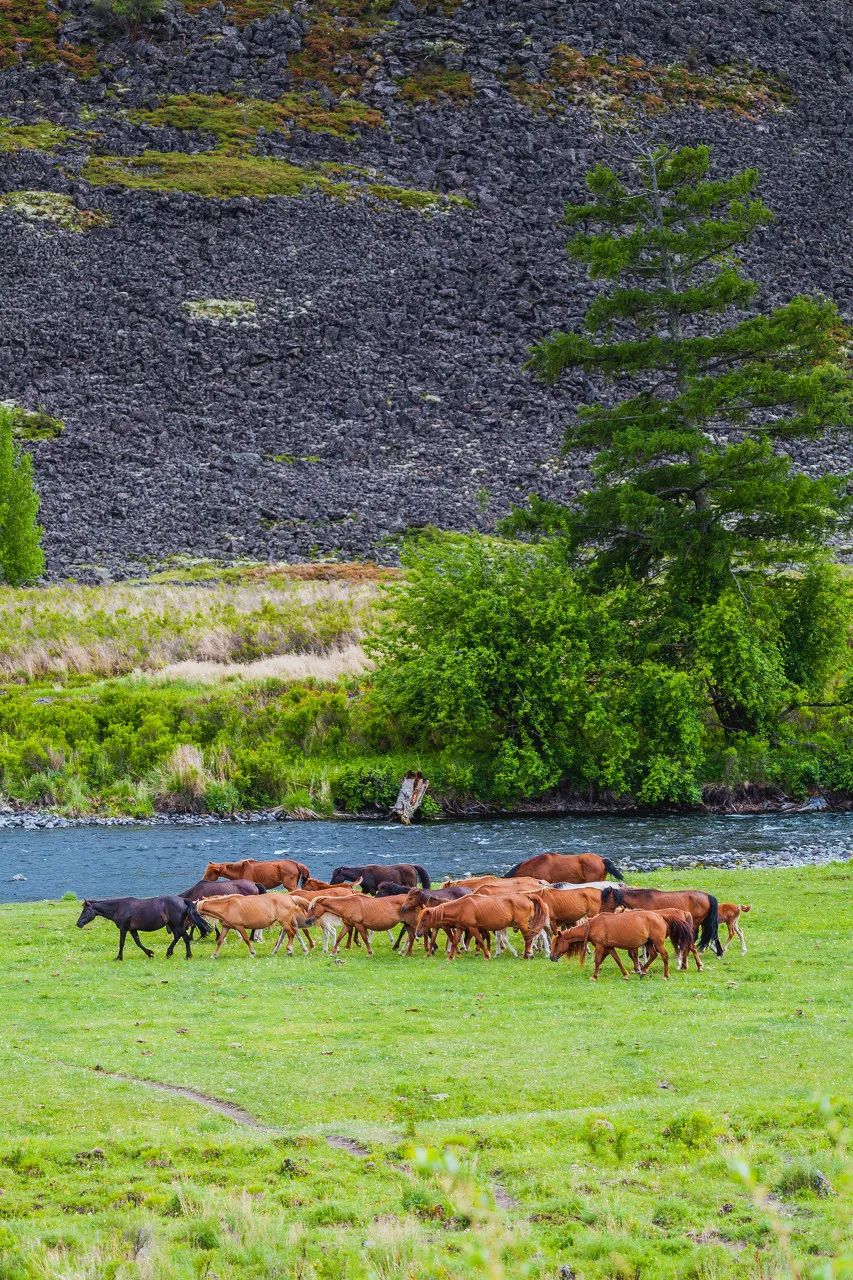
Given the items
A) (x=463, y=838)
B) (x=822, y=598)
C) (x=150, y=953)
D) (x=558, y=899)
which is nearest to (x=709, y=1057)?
(x=558, y=899)

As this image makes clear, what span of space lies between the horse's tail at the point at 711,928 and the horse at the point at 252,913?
5.10m

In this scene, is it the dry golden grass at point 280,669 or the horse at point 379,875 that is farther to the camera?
the dry golden grass at point 280,669

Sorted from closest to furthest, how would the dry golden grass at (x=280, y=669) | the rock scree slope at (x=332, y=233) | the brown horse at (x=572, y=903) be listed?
the brown horse at (x=572, y=903)
the dry golden grass at (x=280, y=669)
the rock scree slope at (x=332, y=233)

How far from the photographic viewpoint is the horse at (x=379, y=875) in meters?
20.2

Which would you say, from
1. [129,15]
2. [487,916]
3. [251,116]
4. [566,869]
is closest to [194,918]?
[487,916]

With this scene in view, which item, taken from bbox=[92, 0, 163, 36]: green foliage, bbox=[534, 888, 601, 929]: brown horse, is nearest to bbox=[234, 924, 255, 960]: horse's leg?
bbox=[534, 888, 601, 929]: brown horse

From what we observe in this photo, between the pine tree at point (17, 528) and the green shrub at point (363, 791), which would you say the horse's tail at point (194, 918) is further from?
the pine tree at point (17, 528)

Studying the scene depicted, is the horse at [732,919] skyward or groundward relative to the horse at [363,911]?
skyward

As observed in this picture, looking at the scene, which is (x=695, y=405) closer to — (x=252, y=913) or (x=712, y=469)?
(x=712, y=469)

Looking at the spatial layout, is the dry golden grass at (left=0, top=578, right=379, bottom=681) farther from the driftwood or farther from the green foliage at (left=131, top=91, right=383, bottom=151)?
the green foliage at (left=131, top=91, right=383, bottom=151)

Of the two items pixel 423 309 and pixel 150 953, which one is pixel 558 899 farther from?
pixel 423 309

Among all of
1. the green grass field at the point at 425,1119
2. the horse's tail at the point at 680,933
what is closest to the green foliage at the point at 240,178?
the horse's tail at the point at 680,933

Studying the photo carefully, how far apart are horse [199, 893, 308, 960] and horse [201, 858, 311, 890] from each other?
10.3 feet

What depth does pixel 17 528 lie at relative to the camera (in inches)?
2484
